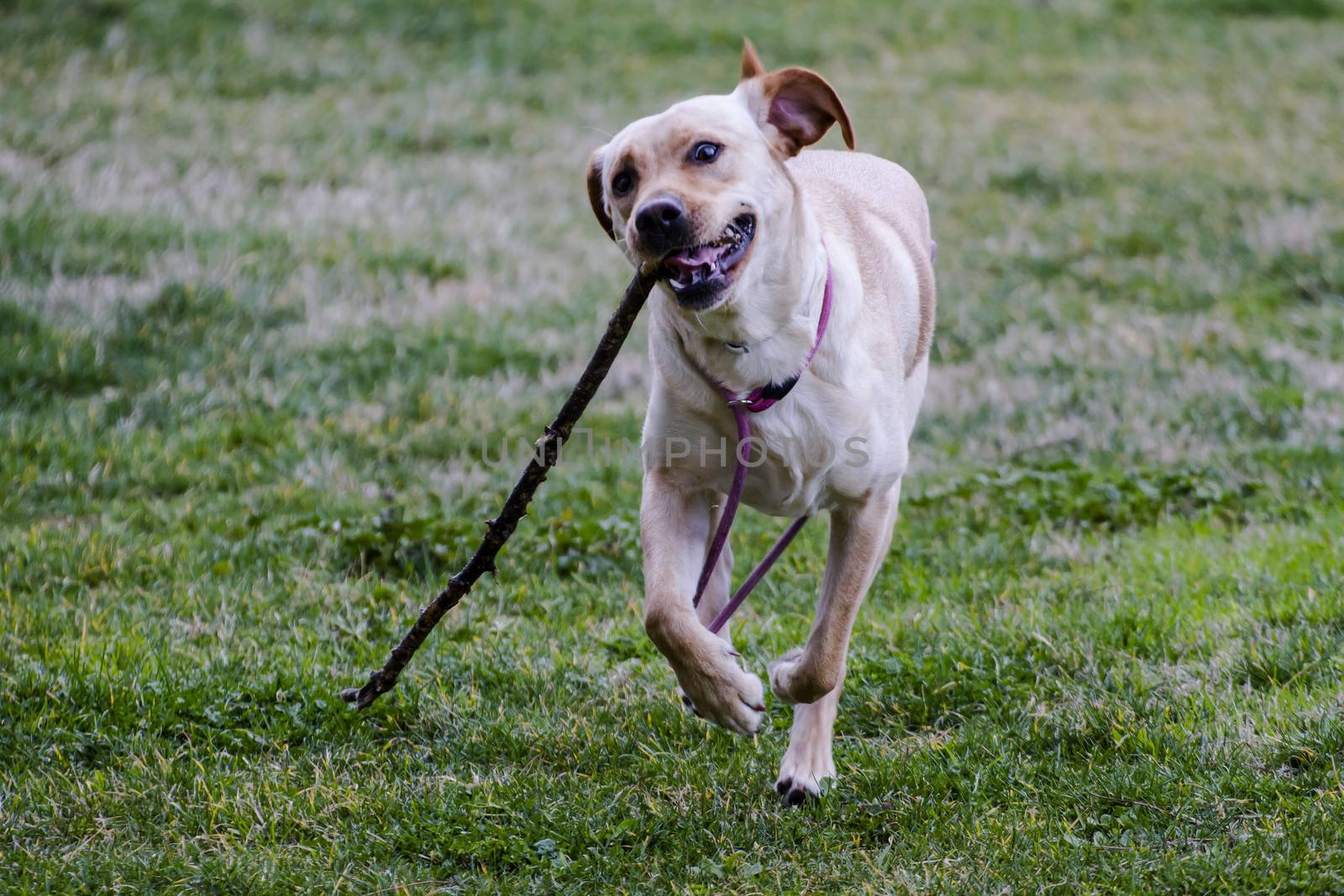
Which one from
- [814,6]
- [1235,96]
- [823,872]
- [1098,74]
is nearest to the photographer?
[823,872]

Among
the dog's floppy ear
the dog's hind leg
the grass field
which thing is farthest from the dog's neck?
the grass field

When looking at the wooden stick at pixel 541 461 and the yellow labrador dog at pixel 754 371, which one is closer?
the yellow labrador dog at pixel 754 371

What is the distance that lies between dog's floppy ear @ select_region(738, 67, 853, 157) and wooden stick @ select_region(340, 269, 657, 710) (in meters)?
0.69

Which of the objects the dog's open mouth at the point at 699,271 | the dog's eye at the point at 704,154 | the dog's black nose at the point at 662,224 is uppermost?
the dog's eye at the point at 704,154

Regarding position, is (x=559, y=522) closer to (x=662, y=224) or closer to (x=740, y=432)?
(x=740, y=432)

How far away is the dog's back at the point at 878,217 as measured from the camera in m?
4.73

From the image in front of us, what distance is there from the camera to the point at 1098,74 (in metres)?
15.6

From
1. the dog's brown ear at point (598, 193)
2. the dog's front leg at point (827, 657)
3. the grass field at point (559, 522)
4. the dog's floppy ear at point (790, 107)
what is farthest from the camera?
the dog's brown ear at point (598, 193)

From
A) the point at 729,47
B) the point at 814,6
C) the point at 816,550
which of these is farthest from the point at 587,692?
the point at 814,6

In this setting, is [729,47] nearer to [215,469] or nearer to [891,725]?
[215,469]

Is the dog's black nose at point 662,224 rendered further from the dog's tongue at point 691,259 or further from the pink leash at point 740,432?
the pink leash at point 740,432

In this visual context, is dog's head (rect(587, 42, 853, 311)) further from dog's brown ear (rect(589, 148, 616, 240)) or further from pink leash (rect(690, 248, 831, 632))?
pink leash (rect(690, 248, 831, 632))

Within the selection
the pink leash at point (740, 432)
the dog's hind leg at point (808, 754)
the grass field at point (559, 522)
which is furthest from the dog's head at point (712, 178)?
the grass field at point (559, 522)

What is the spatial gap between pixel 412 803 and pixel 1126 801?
2.02m
